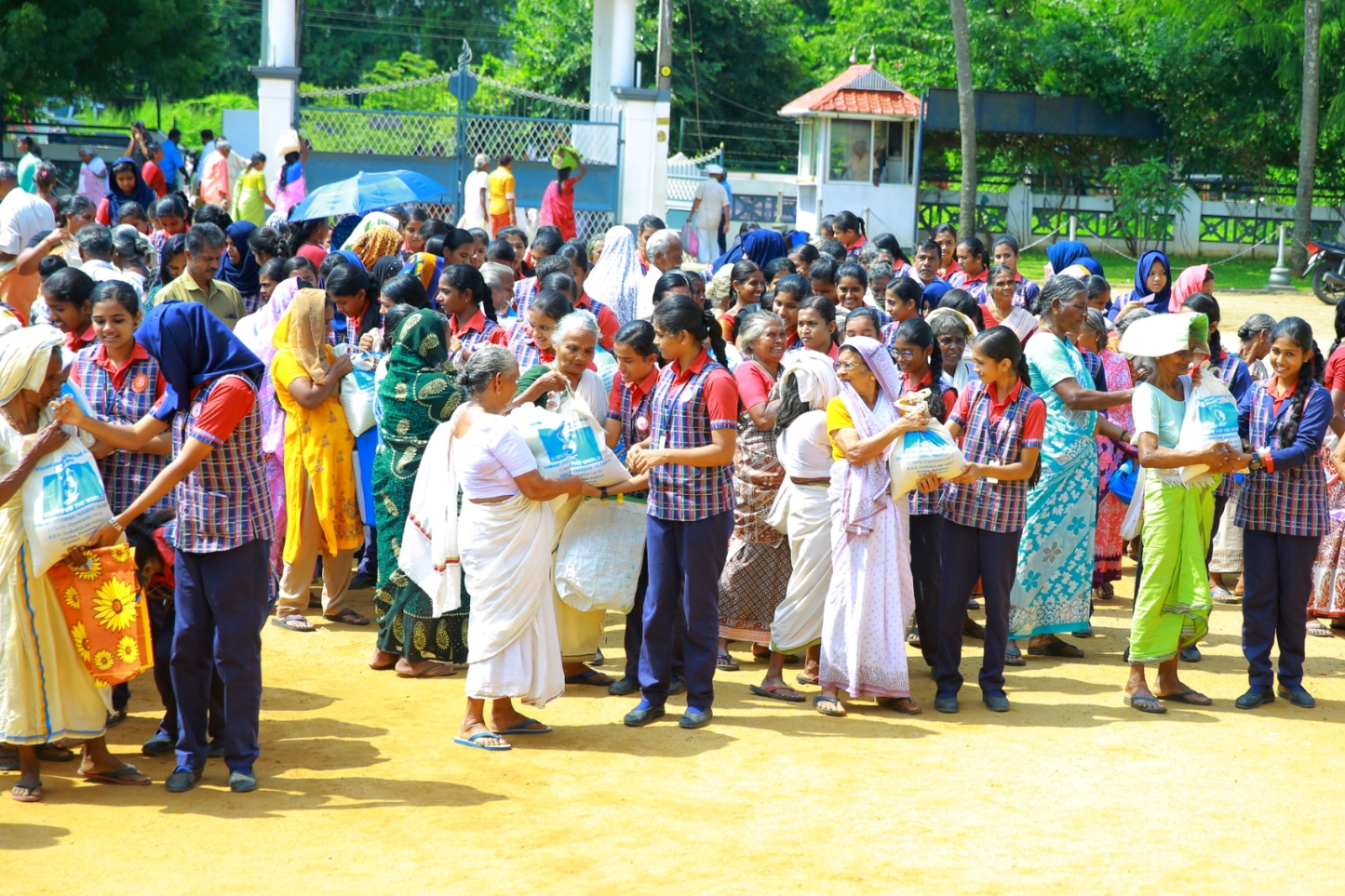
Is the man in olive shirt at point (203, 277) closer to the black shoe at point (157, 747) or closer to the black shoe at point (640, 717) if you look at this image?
the black shoe at point (157, 747)

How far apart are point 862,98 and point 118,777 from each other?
22.0 m

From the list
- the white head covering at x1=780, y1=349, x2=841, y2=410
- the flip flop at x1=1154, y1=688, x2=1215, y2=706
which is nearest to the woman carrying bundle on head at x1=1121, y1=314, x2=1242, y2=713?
the flip flop at x1=1154, y1=688, x2=1215, y2=706

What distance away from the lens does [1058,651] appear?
6.82m

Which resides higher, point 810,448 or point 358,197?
point 358,197

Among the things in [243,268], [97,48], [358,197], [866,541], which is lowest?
[866,541]

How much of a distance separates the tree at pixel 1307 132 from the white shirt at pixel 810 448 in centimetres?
2109

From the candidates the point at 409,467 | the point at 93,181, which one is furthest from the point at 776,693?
the point at 93,181

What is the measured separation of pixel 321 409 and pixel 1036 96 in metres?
22.7

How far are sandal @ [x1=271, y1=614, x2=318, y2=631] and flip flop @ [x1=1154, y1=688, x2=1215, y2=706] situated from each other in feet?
13.5

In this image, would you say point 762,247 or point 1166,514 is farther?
point 762,247

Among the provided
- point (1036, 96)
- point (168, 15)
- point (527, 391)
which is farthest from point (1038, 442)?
point (168, 15)

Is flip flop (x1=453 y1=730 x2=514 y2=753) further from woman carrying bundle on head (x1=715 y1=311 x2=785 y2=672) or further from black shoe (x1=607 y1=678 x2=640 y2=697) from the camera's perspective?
woman carrying bundle on head (x1=715 y1=311 x2=785 y2=672)

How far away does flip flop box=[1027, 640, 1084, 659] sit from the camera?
677cm

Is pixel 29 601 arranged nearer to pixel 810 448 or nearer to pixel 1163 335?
pixel 810 448
